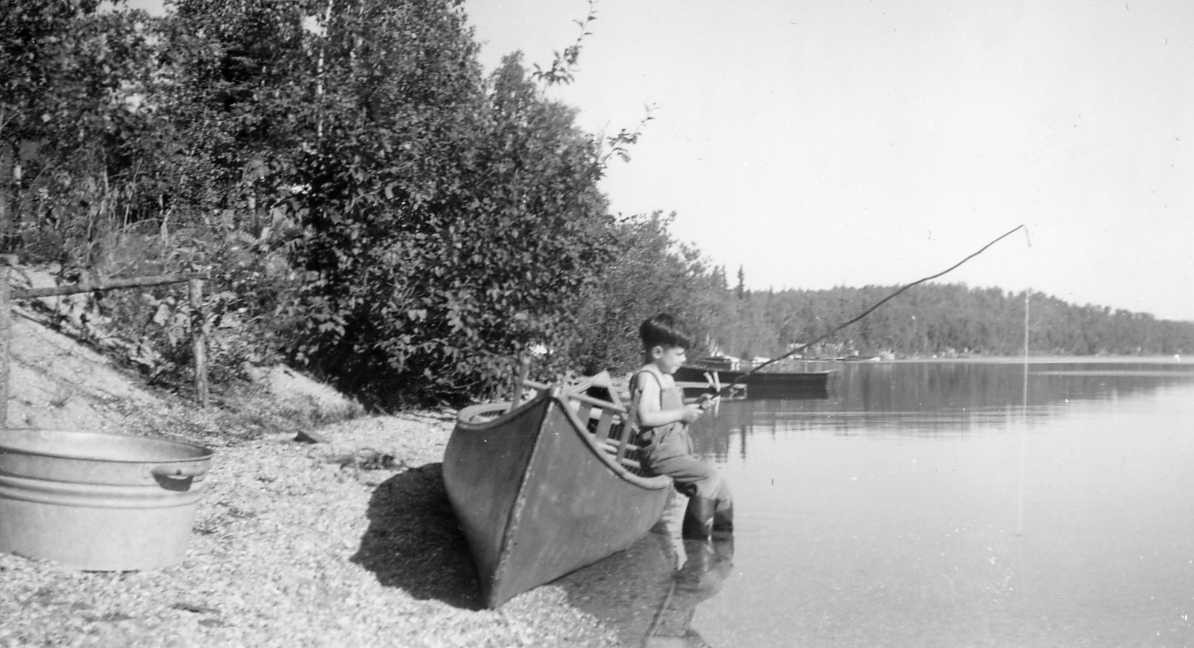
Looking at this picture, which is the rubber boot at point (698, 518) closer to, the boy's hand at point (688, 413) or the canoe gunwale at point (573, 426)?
the canoe gunwale at point (573, 426)

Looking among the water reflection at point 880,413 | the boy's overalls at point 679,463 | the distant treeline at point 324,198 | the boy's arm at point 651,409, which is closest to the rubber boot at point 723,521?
the boy's overalls at point 679,463

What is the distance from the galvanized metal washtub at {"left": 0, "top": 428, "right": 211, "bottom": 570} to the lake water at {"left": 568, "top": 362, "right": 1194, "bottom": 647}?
3.17m

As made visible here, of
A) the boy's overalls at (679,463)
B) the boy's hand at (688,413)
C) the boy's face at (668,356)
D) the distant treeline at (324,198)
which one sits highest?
the distant treeline at (324,198)

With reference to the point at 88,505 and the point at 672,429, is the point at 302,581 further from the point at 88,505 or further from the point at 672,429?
the point at 672,429

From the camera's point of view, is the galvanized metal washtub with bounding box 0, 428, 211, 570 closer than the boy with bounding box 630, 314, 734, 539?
Yes

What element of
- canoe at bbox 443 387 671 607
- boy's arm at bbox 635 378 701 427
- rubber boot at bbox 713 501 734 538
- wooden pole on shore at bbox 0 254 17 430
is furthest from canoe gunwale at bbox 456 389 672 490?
wooden pole on shore at bbox 0 254 17 430

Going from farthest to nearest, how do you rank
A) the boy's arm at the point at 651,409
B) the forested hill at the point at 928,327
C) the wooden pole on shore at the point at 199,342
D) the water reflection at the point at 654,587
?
the forested hill at the point at 928,327, the wooden pole on shore at the point at 199,342, the boy's arm at the point at 651,409, the water reflection at the point at 654,587

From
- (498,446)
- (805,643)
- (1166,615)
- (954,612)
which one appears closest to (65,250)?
(498,446)

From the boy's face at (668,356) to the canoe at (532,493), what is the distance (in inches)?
40.7

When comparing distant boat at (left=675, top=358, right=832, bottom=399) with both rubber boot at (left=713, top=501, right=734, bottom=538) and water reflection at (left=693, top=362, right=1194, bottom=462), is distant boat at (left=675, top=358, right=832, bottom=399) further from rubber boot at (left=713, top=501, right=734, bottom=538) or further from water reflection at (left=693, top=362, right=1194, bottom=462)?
rubber boot at (left=713, top=501, right=734, bottom=538)

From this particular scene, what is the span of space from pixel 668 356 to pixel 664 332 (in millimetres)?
240

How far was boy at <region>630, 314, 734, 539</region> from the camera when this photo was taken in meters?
7.85

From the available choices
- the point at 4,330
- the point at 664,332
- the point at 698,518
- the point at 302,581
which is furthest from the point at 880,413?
the point at 4,330

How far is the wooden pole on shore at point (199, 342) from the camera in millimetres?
9914
